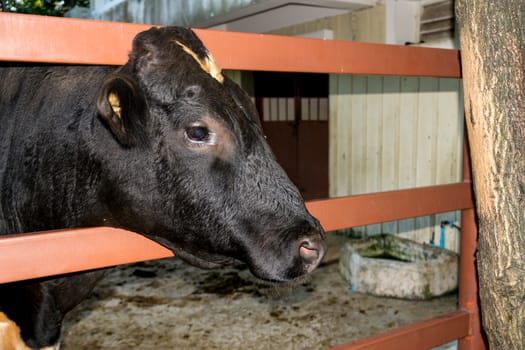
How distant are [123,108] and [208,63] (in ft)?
0.92

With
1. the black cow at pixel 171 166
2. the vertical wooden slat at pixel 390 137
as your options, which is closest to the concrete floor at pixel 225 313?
the vertical wooden slat at pixel 390 137

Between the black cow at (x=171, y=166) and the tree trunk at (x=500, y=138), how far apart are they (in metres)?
0.62

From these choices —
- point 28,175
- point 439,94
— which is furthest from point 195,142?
point 439,94

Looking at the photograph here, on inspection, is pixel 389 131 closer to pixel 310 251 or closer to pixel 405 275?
pixel 405 275

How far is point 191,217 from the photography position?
1332 millimetres

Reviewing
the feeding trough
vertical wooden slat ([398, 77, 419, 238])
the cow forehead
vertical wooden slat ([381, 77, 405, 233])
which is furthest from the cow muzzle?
vertical wooden slat ([381, 77, 405, 233])

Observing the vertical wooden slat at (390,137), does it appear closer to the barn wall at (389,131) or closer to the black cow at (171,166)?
the barn wall at (389,131)

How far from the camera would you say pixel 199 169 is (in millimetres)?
1307

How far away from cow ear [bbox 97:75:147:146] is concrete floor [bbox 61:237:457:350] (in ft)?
7.43

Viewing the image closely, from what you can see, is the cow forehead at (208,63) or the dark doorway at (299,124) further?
the dark doorway at (299,124)

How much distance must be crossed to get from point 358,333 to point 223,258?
2.74 metres

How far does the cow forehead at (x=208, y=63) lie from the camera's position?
4.47ft

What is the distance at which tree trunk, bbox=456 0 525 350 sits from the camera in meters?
1.45

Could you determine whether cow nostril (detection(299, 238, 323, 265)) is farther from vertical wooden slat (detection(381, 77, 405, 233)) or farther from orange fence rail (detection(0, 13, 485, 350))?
vertical wooden slat (detection(381, 77, 405, 233))
